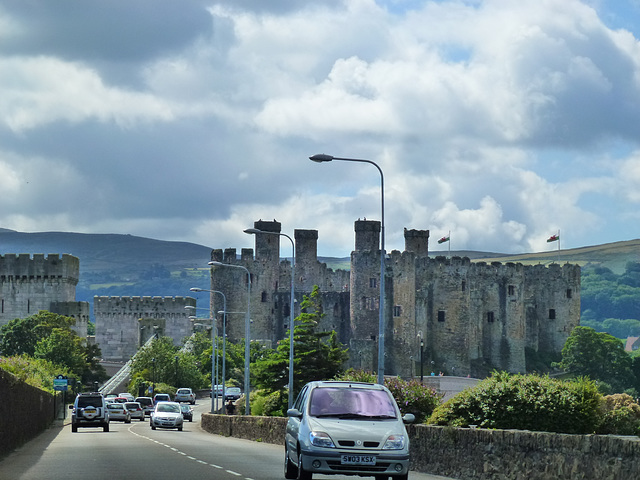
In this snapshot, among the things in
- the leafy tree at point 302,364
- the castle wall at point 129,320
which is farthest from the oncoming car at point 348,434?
the castle wall at point 129,320

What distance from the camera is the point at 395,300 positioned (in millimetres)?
118688

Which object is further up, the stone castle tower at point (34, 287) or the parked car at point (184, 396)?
the stone castle tower at point (34, 287)

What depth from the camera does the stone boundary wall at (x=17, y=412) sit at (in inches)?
1330

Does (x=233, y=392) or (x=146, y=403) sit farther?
(x=233, y=392)

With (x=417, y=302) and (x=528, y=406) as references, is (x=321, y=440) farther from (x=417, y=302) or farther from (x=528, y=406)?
(x=417, y=302)

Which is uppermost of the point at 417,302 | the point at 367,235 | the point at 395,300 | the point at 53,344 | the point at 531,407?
the point at 367,235

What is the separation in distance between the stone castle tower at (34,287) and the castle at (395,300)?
4.1 inches

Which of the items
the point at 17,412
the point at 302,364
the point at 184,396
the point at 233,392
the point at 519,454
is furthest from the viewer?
A: the point at 233,392

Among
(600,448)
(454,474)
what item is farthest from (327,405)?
(600,448)

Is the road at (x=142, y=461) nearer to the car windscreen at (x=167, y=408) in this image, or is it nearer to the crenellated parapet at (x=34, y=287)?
the car windscreen at (x=167, y=408)

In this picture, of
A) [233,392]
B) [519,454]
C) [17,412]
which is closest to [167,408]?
[17,412]

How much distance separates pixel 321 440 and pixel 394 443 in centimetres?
132

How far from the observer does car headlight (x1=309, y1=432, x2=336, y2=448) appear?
22406 mm

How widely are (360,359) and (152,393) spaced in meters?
18.9
